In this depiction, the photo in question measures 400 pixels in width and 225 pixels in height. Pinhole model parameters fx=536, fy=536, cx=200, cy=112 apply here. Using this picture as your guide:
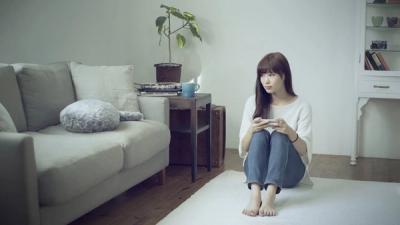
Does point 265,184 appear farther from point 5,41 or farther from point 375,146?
point 5,41

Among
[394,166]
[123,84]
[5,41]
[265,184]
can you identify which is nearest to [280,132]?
[265,184]

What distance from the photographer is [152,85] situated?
3.88 m

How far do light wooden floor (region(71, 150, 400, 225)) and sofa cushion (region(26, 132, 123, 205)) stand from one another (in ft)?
0.89

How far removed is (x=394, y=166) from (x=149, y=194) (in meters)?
1.94

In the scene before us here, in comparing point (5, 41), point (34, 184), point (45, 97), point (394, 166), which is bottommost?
point (394, 166)

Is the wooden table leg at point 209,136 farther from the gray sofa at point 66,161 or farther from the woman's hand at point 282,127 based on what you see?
the woman's hand at point 282,127

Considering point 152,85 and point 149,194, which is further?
point 152,85

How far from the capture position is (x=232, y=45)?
15.3 feet

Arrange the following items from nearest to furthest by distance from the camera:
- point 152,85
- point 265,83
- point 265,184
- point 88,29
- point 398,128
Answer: point 265,184 → point 265,83 → point 152,85 → point 398,128 → point 88,29

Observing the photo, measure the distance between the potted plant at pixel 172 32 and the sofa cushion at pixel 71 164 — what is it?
5.05 ft

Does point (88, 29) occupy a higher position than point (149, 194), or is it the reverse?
point (88, 29)

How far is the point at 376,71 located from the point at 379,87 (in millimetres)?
123

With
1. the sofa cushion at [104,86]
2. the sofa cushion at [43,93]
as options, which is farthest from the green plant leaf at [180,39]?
the sofa cushion at [43,93]

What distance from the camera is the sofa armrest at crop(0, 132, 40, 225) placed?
6.67 feet
